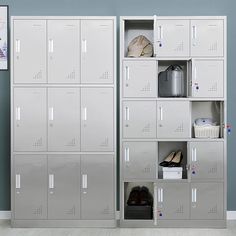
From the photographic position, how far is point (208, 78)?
5281 mm

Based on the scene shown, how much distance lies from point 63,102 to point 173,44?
1274mm

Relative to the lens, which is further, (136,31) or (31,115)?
(136,31)

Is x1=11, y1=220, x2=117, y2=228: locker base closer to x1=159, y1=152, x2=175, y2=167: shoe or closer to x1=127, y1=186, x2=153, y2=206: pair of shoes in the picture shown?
x1=127, y1=186, x2=153, y2=206: pair of shoes

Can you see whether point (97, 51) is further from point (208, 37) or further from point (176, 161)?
point (176, 161)

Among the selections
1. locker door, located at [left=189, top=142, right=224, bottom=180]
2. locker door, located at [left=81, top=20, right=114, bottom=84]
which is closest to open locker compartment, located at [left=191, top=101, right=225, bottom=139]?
locker door, located at [left=189, top=142, right=224, bottom=180]

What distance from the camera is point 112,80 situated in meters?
5.30

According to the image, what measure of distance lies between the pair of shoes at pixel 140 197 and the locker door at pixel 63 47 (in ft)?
4.70

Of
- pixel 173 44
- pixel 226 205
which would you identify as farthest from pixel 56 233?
pixel 173 44

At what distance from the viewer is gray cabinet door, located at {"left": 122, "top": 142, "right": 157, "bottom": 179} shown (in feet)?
17.5

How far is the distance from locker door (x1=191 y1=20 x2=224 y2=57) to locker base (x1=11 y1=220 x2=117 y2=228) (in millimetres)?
1994

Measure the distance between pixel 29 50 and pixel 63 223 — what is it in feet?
5.94

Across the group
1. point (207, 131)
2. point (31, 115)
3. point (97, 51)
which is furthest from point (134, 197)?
point (97, 51)

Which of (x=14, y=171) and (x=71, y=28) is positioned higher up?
(x=71, y=28)

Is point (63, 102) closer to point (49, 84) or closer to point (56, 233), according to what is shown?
point (49, 84)
